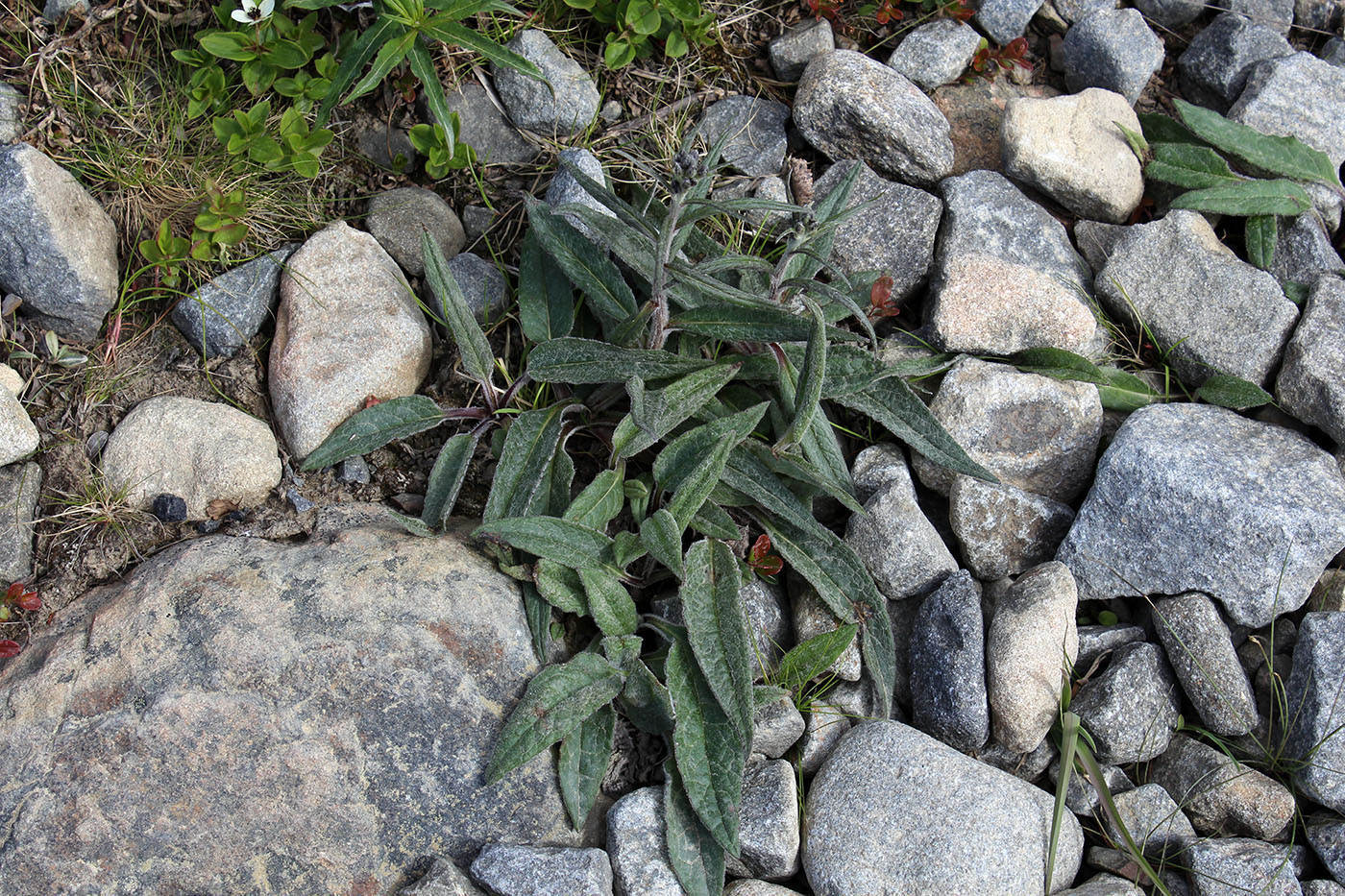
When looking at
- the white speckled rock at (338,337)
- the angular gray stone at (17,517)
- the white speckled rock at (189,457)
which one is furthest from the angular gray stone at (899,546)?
the angular gray stone at (17,517)

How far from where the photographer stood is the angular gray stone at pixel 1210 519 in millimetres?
3027

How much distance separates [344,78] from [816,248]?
5.54 ft

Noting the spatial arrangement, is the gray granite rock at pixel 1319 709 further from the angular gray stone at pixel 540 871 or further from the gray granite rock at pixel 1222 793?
the angular gray stone at pixel 540 871

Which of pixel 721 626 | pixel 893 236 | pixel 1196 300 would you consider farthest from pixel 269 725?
pixel 1196 300

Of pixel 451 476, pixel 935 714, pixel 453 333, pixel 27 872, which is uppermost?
pixel 453 333

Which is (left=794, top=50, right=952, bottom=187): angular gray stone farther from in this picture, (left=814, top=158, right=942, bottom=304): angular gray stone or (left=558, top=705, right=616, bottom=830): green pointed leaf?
(left=558, top=705, right=616, bottom=830): green pointed leaf

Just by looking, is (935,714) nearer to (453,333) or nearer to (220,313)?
(453,333)

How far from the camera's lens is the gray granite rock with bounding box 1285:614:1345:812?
279 centimetres

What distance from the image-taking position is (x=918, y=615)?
3.16m

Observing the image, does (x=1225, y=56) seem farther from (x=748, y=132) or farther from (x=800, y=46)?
(x=748, y=132)

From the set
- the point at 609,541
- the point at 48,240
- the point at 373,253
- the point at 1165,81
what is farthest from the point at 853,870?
the point at 1165,81

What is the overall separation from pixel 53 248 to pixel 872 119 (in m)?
2.86

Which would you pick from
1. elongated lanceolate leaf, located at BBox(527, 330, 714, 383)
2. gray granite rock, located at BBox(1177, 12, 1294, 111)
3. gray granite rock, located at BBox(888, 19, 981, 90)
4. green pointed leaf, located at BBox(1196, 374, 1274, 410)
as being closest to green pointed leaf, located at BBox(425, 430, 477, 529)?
elongated lanceolate leaf, located at BBox(527, 330, 714, 383)

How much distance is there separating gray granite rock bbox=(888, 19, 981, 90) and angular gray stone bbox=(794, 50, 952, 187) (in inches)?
6.7
